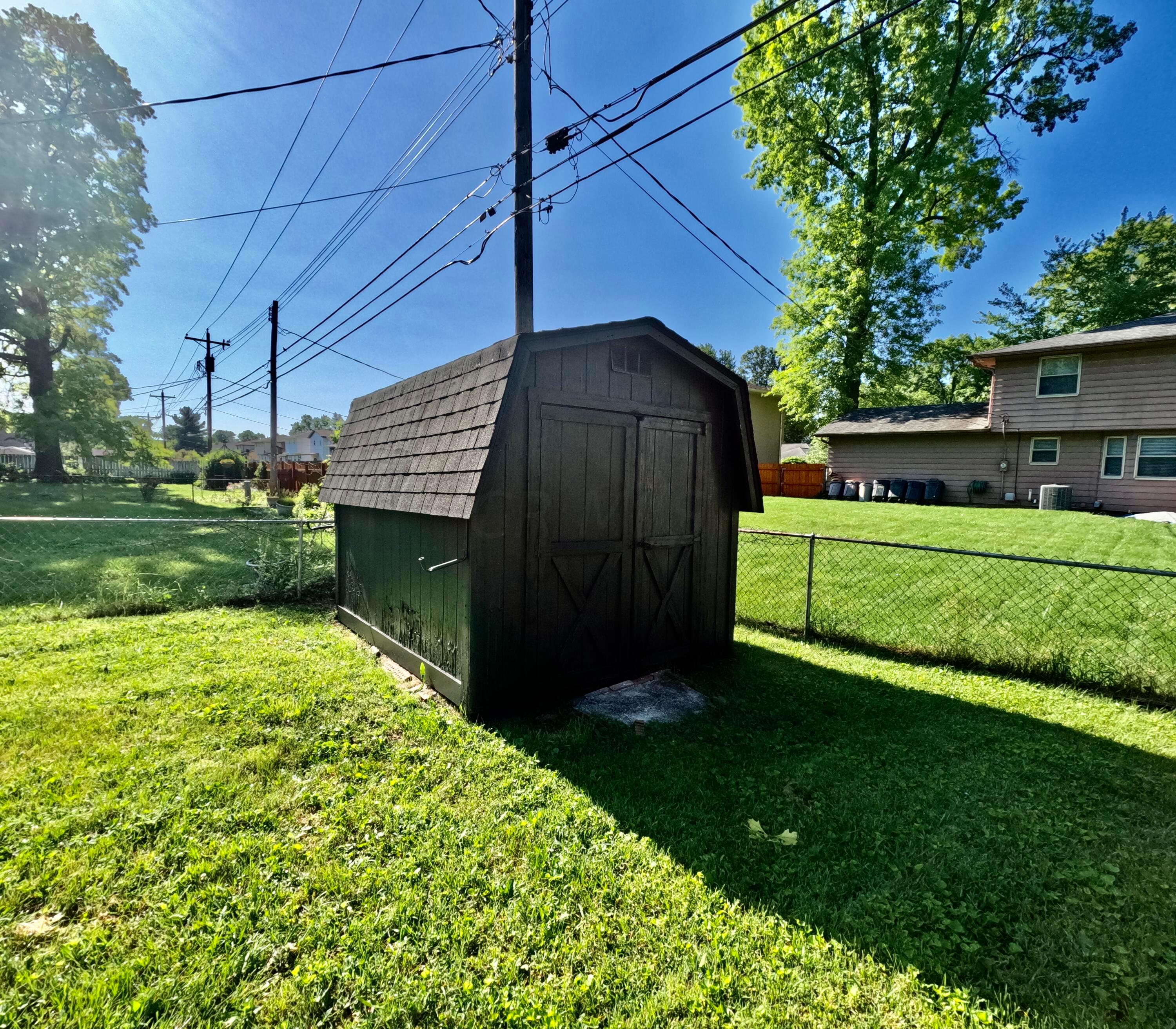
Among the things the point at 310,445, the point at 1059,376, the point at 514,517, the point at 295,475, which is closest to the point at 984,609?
the point at 514,517

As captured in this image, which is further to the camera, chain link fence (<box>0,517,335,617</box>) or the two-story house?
the two-story house

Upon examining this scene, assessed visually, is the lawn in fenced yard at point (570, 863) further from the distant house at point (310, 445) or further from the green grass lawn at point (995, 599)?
the distant house at point (310, 445)

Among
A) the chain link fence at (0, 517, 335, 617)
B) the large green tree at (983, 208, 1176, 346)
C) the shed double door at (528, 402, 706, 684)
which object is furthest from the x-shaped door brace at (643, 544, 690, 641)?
the large green tree at (983, 208, 1176, 346)

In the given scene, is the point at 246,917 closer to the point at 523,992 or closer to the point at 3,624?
the point at 523,992

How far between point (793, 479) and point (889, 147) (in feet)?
42.6

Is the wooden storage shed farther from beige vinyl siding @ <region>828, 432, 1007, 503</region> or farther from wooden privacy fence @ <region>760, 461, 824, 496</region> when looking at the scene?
wooden privacy fence @ <region>760, 461, 824, 496</region>

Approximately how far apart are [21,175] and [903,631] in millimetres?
26563

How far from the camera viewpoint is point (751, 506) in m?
5.11

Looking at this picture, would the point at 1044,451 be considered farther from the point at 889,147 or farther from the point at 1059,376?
the point at 889,147

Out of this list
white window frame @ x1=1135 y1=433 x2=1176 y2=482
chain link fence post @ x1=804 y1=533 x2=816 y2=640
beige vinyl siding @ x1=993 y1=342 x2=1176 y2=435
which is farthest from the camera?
white window frame @ x1=1135 y1=433 x2=1176 y2=482

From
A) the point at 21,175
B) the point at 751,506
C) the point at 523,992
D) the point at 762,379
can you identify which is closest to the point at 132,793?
the point at 523,992

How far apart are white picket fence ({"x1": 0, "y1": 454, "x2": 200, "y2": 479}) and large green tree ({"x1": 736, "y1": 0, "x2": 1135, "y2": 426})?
2969cm

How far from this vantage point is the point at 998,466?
16.1 metres

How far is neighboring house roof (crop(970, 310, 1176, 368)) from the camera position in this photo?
12.9m
